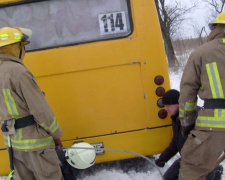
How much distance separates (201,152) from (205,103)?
0.44m

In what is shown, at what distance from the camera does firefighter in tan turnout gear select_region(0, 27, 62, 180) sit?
242cm

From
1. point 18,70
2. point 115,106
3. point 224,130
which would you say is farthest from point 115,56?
point 224,130

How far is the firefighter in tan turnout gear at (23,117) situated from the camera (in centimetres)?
242

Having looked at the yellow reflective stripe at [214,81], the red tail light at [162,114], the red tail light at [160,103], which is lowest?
the red tail light at [162,114]

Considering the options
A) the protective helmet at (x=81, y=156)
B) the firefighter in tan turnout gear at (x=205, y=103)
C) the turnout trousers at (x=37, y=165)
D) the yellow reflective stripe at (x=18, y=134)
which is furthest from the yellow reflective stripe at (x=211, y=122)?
the yellow reflective stripe at (x=18, y=134)

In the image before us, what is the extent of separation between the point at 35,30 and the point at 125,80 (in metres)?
1.26

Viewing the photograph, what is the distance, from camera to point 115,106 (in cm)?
343

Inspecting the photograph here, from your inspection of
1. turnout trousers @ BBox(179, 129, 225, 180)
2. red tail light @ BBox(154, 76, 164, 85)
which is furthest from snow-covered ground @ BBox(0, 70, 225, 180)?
red tail light @ BBox(154, 76, 164, 85)

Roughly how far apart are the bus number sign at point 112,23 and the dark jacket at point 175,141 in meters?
1.25

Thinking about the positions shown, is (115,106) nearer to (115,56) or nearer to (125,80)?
(125,80)

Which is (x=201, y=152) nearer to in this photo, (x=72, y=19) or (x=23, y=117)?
(x=23, y=117)

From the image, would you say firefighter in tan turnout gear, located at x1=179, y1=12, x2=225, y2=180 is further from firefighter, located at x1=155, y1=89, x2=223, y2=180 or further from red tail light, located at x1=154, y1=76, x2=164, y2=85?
red tail light, located at x1=154, y1=76, x2=164, y2=85

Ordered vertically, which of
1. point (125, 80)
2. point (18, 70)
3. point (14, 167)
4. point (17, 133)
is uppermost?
point (18, 70)

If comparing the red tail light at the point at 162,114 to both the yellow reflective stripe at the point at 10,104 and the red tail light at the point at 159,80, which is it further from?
the yellow reflective stripe at the point at 10,104
